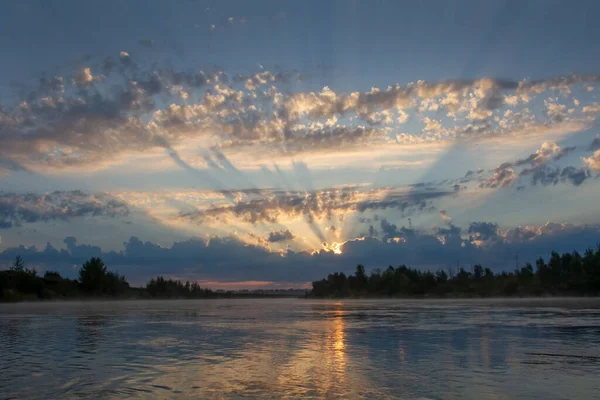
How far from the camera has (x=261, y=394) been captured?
20484 millimetres

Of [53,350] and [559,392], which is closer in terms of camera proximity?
[559,392]

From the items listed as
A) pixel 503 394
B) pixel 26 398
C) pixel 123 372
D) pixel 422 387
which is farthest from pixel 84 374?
pixel 503 394

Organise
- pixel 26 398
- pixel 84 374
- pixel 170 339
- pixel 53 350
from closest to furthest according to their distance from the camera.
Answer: pixel 26 398, pixel 84 374, pixel 53 350, pixel 170 339

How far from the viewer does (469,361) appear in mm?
28859

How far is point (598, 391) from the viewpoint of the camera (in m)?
20.5

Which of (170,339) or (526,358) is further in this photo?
(170,339)

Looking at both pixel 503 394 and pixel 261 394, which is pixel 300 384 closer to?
pixel 261 394

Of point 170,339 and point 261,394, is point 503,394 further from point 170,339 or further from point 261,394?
point 170,339

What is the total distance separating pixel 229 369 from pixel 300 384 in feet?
18.4

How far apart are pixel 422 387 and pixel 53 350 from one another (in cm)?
2557

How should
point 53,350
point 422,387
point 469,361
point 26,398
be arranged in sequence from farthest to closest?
point 53,350
point 469,361
point 422,387
point 26,398

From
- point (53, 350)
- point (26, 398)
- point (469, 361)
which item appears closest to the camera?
point (26, 398)

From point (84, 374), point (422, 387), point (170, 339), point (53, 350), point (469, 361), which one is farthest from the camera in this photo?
point (170, 339)

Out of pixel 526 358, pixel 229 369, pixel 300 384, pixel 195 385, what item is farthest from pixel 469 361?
pixel 195 385
